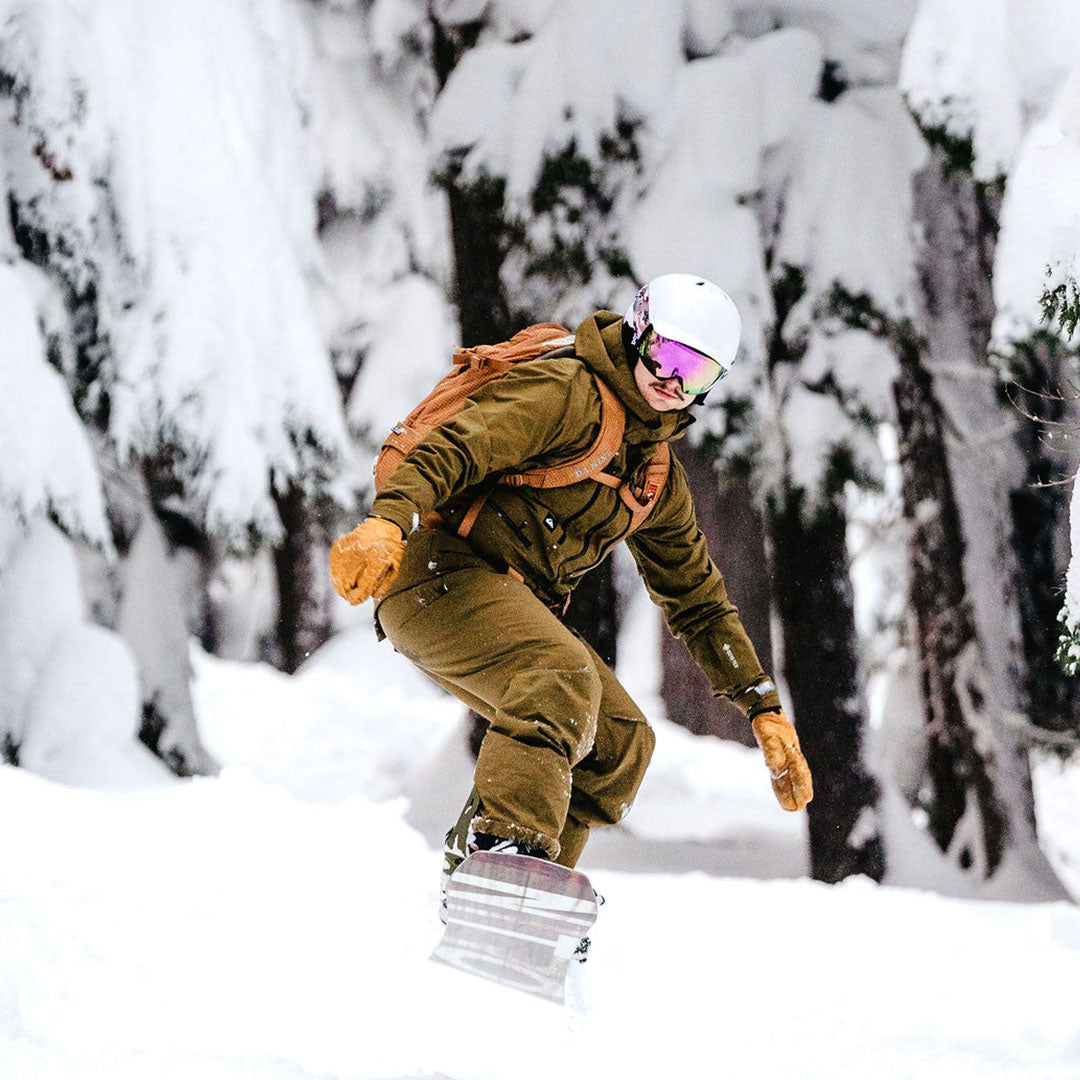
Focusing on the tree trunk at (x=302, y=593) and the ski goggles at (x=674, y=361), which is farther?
the tree trunk at (x=302, y=593)

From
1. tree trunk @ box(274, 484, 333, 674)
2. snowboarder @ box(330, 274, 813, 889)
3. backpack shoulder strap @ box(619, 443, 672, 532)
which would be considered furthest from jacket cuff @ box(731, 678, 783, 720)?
tree trunk @ box(274, 484, 333, 674)

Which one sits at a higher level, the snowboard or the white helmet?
the white helmet

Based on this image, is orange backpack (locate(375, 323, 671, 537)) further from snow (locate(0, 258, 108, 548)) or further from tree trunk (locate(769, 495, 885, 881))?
tree trunk (locate(769, 495, 885, 881))

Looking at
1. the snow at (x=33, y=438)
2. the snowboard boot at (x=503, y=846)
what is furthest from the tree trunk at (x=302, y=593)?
the snowboard boot at (x=503, y=846)

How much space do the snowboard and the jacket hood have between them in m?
1.07

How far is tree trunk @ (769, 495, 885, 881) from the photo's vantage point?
820cm

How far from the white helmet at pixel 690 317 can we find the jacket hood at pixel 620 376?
6 centimetres

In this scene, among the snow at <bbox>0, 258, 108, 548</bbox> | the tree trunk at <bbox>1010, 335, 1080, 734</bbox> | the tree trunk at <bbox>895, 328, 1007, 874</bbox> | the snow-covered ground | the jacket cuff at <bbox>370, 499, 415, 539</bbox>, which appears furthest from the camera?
the tree trunk at <bbox>895, 328, 1007, 874</bbox>

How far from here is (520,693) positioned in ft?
10.1

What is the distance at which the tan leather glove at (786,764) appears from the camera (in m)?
3.72

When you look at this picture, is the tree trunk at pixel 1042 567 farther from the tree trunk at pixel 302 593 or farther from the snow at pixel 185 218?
the tree trunk at pixel 302 593

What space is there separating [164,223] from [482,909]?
579 cm

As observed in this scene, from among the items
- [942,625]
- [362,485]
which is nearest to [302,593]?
→ [362,485]

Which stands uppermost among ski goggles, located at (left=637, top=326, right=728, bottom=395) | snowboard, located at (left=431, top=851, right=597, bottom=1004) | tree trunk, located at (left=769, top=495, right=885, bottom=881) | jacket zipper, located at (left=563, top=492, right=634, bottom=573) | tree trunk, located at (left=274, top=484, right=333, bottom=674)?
ski goggles, located at (left=637, top=326, right=728, bottom=395)
